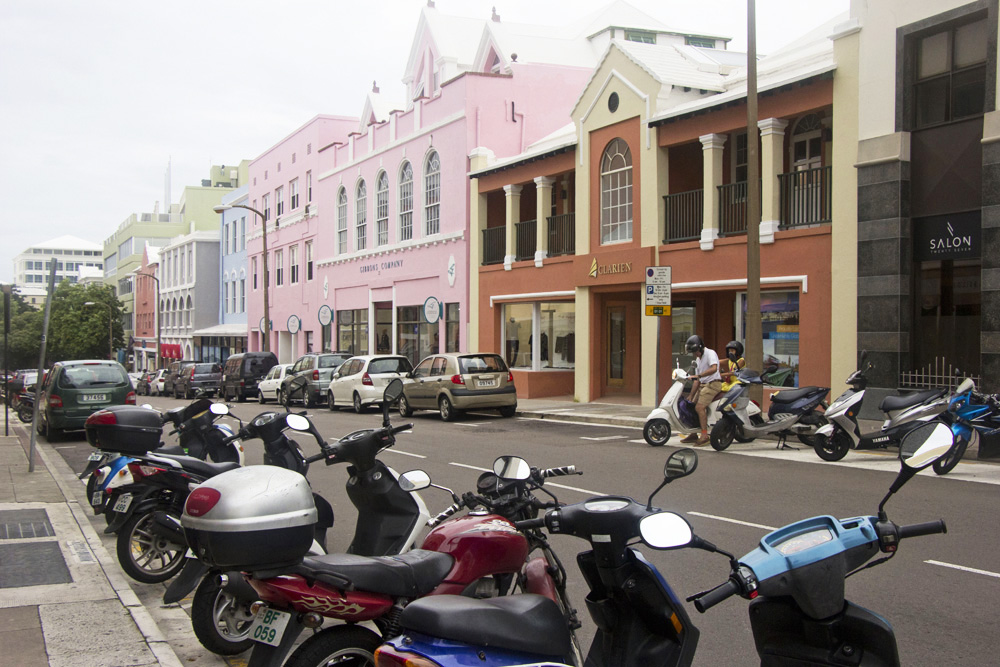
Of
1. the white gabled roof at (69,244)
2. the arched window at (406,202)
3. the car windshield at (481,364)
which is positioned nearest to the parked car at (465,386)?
the car windshield at (481,364)

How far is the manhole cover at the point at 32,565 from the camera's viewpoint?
6.39m

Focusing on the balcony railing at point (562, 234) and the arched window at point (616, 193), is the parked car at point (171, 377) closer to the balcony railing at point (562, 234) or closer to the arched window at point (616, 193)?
the balcony railing at point (562, 234)

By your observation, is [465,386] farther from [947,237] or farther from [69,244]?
[69,244]

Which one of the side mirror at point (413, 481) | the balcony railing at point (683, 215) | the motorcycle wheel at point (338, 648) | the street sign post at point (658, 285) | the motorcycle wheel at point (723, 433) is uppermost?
the balcony railing at point (683, 215)

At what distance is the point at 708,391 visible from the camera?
45.7ft

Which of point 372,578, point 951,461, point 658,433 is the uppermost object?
point 372,578

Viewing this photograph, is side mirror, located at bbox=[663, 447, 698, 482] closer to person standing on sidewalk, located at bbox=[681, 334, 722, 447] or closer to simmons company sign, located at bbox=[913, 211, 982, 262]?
person standing on sidewalk, located at bbox=[681, 334, 722, 447]

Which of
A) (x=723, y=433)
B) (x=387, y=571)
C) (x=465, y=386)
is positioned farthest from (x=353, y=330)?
(x=387, y=571)

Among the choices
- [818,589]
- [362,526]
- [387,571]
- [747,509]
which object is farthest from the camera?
[747,509]

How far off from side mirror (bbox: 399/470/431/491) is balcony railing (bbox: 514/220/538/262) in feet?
70.6

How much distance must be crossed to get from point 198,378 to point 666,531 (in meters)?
37.2

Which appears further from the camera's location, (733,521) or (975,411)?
(975,411)

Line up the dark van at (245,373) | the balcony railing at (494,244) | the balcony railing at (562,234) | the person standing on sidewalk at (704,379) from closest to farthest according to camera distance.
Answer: the person standing on sidewalk at (704,379) → the balcony railing at (562,234) → the balcony railing at (494,244) → the dark van at (245,373)

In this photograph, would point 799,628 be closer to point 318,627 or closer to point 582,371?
point 318,627
